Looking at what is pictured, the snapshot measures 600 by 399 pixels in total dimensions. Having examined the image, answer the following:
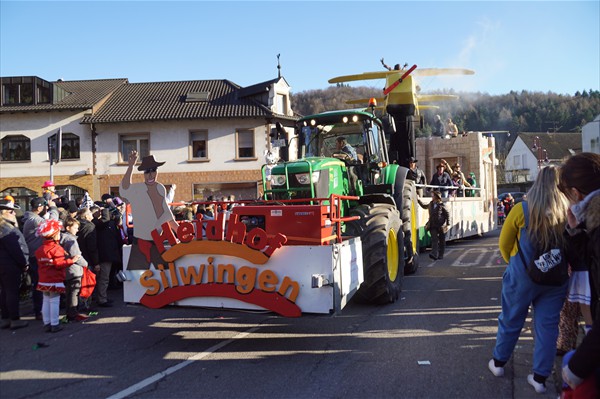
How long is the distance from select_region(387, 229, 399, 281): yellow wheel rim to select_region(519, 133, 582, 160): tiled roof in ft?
198

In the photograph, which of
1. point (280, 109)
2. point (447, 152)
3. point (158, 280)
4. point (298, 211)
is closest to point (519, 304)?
point (298, 211)

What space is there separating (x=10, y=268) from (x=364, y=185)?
222 inches

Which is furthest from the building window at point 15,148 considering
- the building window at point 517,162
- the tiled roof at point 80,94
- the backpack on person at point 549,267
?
the building window at point 517,162

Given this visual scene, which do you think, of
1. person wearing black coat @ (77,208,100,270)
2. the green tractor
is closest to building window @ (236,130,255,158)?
the green tractor

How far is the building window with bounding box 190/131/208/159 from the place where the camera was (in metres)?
28.3

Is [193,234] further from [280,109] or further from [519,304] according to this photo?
[280,109]

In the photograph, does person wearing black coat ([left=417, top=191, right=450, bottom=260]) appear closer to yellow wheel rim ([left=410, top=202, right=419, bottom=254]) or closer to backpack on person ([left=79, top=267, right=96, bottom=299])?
yellow wheel rim ([left=410, top=202, right=419, bottom=254])

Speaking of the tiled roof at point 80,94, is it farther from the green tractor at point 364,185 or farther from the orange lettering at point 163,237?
the orange lettering at point 163,237

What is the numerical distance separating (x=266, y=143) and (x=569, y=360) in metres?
26.1

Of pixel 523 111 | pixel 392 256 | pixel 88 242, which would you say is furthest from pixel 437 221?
pixel 523 111

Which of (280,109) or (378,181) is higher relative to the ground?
(280,109)

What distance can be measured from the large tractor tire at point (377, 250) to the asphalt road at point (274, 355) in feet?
0.83

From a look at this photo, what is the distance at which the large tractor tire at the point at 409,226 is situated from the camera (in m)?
9.22

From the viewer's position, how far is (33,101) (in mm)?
28875
